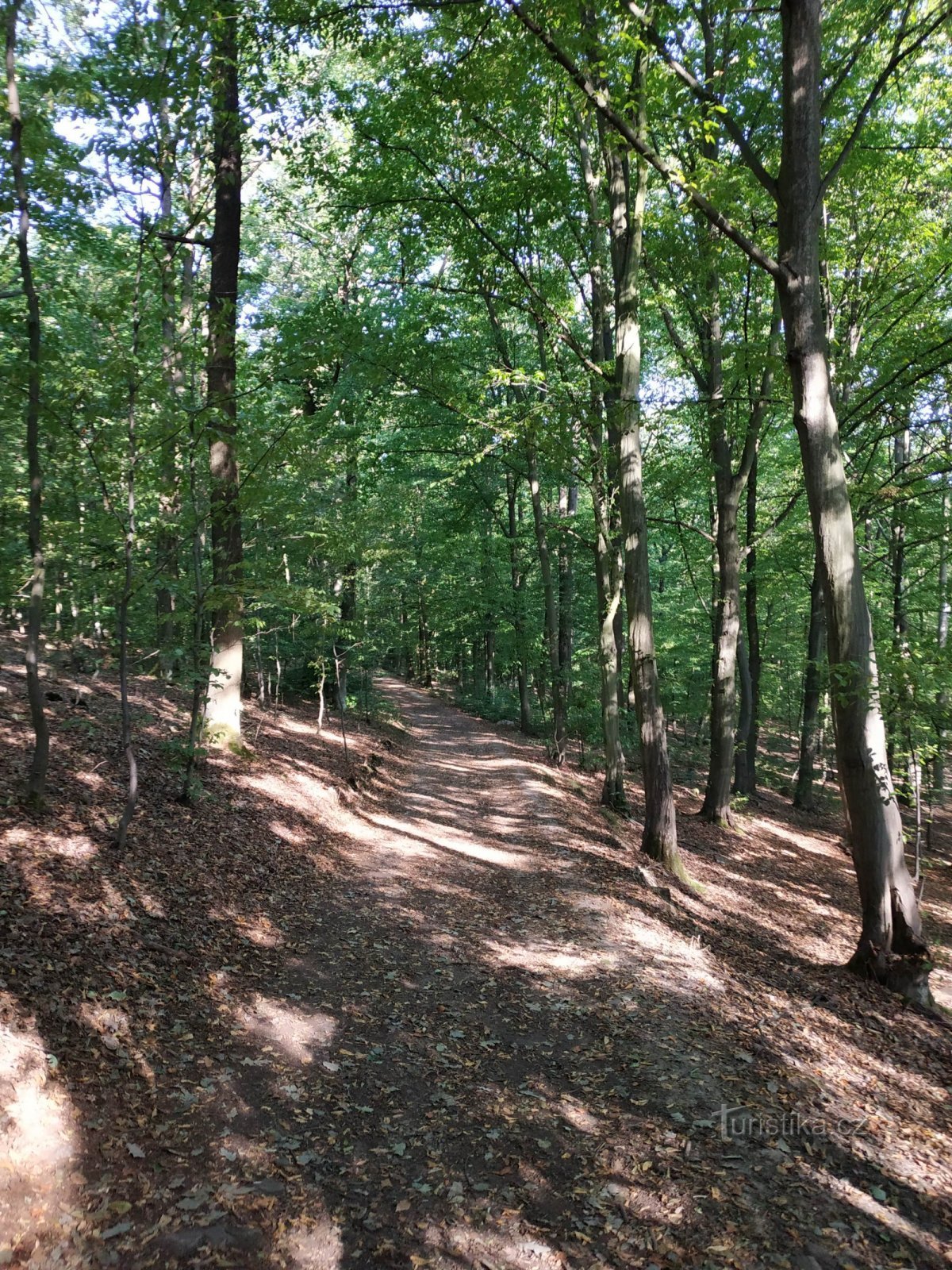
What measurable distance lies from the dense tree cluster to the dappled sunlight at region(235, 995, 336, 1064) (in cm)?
271

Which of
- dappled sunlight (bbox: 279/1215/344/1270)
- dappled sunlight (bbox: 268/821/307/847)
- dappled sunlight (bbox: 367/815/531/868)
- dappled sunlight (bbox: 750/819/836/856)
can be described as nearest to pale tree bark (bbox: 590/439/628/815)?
dappled sunlight (bbox: 367/815/531/868)

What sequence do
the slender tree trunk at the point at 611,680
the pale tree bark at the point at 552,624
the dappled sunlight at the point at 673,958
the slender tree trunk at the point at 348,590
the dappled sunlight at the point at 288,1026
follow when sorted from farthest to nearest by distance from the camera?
1. the pale tree bark at the point at 552,624
2. the slender tree trunk at the point at 348,590
3. the slender tree trunk at the point at 611,680
4. the dappled sunlight at the point at 673,958
5. the dappled sunlight at the point at 288,1026

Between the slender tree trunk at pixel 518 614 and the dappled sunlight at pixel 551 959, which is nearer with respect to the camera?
the dappled sunlight at pixel 551 959

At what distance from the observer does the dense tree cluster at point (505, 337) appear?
6.09m

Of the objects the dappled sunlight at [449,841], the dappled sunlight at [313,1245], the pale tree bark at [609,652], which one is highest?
the pale tree bark at [609,652]

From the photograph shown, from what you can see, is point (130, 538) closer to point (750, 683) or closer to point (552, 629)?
point (552, 629)

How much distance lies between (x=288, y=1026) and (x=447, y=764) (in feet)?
39.1

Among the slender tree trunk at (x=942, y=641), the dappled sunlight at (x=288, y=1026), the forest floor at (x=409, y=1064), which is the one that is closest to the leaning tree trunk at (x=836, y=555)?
the forest floor at (x=409, y=1064)

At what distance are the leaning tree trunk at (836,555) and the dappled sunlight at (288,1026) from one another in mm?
4910

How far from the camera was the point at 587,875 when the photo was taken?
8.61 m

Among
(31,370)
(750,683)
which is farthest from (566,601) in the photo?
(31,370)

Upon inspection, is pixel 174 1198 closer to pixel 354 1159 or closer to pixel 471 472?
pixel 354 1159

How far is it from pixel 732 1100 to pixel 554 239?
13.0 m

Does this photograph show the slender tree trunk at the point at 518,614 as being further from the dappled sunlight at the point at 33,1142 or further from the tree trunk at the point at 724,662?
the dappled sunlight at the point at 33,1142
